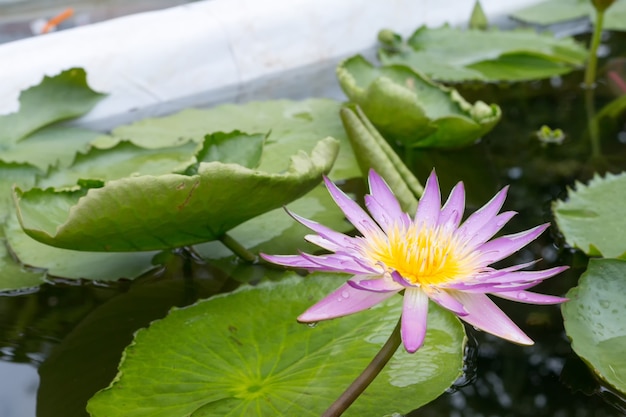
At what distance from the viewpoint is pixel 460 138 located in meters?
1.30

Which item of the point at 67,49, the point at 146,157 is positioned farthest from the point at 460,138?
the point at 67,49

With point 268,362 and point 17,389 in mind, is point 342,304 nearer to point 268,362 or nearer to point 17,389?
point 268,362

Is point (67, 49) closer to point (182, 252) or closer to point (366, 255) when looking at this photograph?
point (182, 252)

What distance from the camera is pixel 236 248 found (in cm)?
98

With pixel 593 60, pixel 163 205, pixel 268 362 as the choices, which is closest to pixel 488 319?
pixel 268 362

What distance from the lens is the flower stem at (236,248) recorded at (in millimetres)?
972

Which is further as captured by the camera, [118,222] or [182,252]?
[182,252]

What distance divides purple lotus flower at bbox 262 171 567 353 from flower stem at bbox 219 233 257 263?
0.33 m

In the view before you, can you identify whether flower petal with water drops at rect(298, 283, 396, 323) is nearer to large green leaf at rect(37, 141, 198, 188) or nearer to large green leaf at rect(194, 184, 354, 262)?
large green leaf at rect(194, 184, 354, 262)

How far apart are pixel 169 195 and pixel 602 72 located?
4.08 ft

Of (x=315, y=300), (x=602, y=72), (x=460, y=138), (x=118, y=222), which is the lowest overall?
(x=602, y=72)

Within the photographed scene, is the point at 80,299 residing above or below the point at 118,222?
below

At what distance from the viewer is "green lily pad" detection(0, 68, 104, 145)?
1387 mm

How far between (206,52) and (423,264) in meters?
1.19
